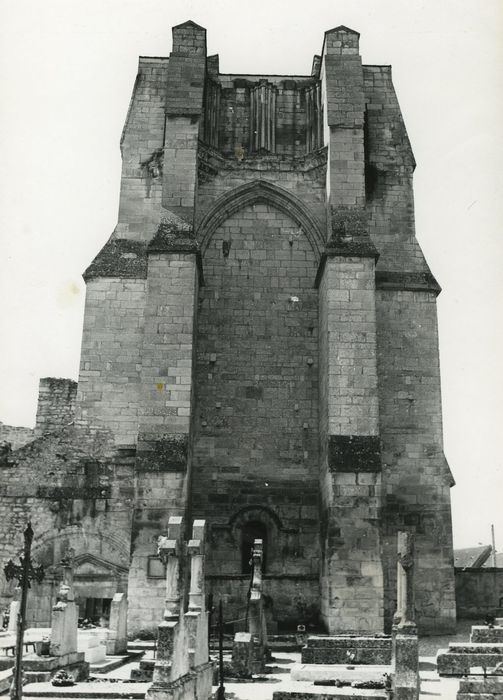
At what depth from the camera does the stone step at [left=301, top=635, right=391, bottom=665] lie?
12.5 m

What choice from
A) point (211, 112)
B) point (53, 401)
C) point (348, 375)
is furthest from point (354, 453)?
point (53, 401)

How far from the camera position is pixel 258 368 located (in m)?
18.1

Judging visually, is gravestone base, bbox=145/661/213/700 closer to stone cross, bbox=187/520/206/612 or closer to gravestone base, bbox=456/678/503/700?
stone cross, bbox=187/520/206/612

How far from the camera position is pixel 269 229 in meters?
19.0

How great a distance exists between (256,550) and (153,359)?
4.23 m

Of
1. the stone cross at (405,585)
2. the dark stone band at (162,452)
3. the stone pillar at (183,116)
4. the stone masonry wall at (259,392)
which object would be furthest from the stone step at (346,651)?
the stone pillar at (183,116)

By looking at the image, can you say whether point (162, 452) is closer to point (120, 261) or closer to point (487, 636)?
point (120, 261)

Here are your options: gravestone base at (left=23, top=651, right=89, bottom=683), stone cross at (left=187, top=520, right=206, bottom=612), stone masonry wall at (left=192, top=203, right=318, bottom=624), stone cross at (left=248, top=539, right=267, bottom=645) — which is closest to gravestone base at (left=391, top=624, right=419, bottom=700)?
stone cross at (left=187, top=520, right=206, bottom=612)

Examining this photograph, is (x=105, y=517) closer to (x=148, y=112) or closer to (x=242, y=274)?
(x=242, y=274)

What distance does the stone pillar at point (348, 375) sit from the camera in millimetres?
15078

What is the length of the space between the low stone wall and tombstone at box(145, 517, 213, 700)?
9.67m

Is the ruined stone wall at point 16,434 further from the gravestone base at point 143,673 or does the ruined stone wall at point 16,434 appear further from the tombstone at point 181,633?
the tombstone at point 181,633

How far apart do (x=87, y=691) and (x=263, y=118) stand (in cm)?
1357

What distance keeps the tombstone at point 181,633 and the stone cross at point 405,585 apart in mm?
2282
